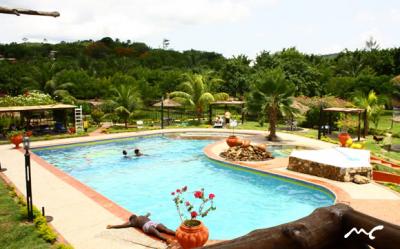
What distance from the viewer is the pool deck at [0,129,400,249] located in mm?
8570

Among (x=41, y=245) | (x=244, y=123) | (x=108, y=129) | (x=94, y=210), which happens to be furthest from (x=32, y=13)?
(x=244, y=123)

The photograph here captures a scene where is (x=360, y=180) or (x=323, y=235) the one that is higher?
(x=323, y=235)

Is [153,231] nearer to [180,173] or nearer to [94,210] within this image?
[94,210]

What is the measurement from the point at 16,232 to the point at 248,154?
12081mm

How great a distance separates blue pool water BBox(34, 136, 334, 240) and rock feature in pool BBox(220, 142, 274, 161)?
94 cm

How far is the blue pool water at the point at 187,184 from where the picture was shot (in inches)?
469

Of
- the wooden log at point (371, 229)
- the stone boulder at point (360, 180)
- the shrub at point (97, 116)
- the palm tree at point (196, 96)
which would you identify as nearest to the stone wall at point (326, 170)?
the stone boulder at point (360, 180)

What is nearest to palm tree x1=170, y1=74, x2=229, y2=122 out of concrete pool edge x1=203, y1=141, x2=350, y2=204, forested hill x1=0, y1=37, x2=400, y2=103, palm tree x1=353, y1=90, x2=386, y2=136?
forested hill x1=0, y1=37, x2=400, y2=103

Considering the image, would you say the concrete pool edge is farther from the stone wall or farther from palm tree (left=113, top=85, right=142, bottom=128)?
palm tree (left=113, top=85, right=142, bottom=128)

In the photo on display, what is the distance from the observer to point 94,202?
446 inches

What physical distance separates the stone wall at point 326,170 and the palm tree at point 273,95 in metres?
7.16

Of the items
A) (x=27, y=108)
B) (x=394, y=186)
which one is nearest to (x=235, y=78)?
(x=27, y=108)

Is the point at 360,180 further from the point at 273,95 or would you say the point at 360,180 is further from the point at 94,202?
the point at 273,95

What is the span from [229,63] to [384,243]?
1674 inches
